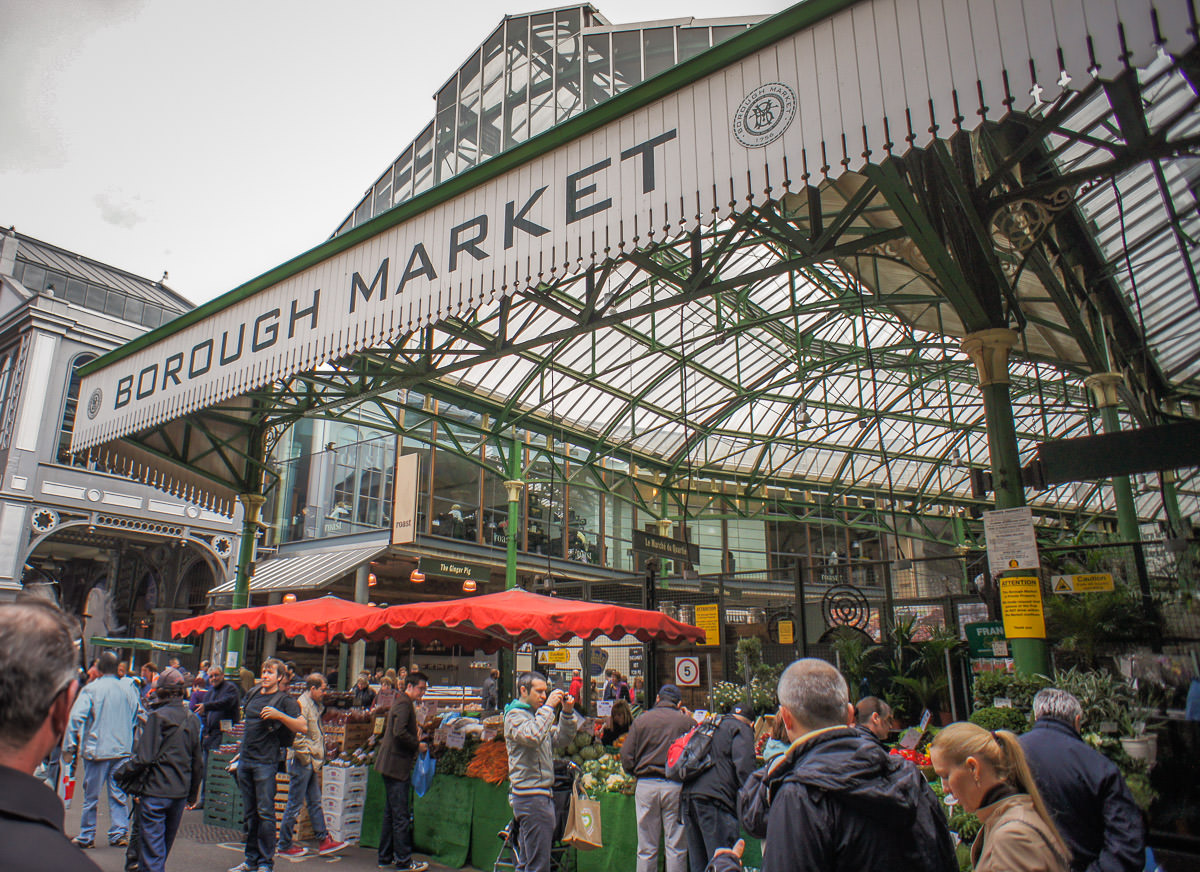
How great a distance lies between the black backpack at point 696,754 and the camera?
618cm

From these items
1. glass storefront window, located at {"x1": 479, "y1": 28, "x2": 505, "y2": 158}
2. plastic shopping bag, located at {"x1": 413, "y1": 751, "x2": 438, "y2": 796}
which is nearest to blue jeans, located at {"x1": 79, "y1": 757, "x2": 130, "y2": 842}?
plastic shopping bag, located at {"x1": 413, "y1": 751, "x2": 438, "y2": 796}

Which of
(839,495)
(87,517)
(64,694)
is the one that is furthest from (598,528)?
(64,694)

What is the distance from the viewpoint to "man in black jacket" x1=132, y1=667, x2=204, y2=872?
6445mm

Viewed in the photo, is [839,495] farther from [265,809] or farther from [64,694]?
[64,694]

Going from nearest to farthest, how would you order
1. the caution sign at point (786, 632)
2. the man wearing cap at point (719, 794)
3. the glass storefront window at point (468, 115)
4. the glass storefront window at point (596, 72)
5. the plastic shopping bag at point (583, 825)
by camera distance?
1. the man wearing cap at point (719, 794)
2. the plastic shopping bag at point (583, 825)
3. the caution sign at point (786, 632)
4. the glass storefront window at point (596, 72)
5. the glass storefront window at point (468, 115)

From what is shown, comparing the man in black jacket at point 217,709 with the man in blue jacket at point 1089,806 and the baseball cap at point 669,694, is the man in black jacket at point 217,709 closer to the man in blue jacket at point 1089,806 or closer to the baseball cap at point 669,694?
the baseball cap at point 669,694

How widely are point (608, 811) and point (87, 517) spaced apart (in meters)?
20.7

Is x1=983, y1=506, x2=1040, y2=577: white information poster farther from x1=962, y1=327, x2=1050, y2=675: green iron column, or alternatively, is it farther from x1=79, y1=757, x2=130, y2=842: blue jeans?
x1=79, y1=757, x2=130, y2=842: blue jeans

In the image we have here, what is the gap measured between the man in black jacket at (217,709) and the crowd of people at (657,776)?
0.03 metres

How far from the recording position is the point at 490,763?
8.18 metres

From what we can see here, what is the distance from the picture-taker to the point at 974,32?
4074 millimetres

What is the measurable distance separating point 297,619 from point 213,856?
2691 millimetres

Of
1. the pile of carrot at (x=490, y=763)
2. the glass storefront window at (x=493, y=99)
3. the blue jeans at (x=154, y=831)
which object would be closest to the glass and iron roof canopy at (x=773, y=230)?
the glass storefront window at (x=493, y=99)

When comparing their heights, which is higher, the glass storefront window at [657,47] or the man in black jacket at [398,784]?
the glass storefront window at [657,47]
